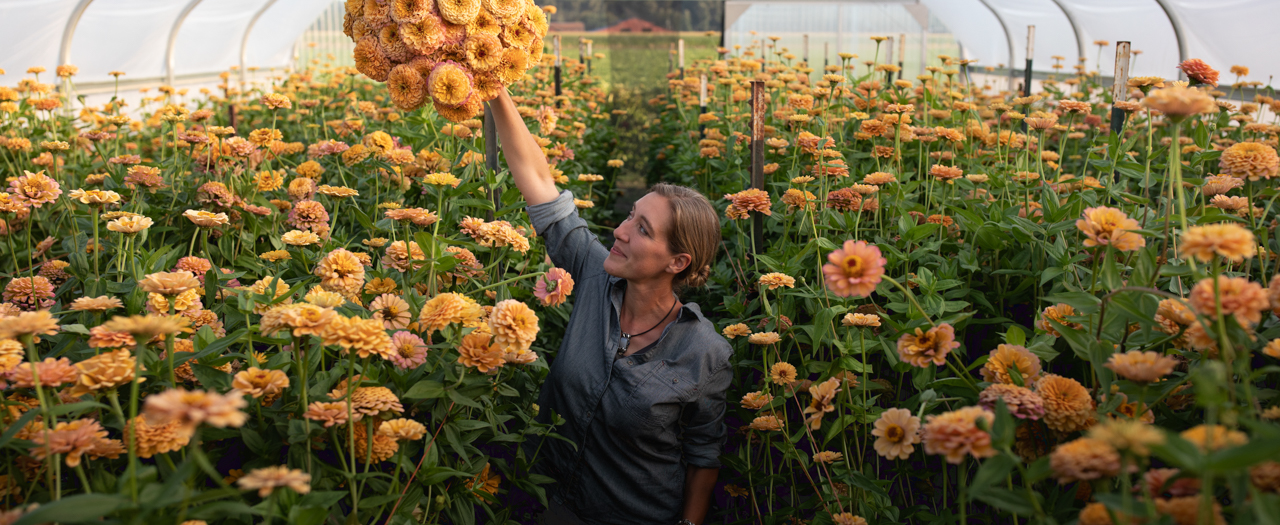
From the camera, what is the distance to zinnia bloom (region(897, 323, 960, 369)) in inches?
35.7

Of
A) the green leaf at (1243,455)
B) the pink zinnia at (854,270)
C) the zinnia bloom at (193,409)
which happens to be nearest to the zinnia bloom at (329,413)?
the zinnia bloom at (193,409)

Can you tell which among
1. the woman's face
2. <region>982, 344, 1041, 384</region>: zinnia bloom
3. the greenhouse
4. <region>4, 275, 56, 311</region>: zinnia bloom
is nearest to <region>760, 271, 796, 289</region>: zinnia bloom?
the greenhouse

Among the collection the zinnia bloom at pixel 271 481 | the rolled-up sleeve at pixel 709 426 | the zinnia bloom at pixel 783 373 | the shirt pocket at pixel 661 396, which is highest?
the zinnia bloom at pixel 271 481

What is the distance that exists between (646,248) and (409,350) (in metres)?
0.70

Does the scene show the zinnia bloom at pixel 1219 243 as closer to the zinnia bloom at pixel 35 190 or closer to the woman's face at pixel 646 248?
the woman's face at pixel 646 248

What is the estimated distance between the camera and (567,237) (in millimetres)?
1732

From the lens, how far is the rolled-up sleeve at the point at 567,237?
1.71 metres

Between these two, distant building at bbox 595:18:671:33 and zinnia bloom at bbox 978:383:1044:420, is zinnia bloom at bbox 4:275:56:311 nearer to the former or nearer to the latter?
zinnia bloom at bbox 978:383:1044:420

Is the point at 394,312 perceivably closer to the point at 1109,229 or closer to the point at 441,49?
the point at 441,49

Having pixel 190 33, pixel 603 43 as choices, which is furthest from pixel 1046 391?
pixel 603 43

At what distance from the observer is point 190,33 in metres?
6.69

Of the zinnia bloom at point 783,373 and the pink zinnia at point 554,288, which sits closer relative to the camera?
the pink zinnia at point 554,288

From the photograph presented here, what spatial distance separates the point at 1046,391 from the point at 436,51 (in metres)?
0.92

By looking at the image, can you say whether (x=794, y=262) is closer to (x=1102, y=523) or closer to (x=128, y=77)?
(x=1102, y=523)
